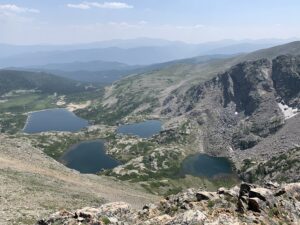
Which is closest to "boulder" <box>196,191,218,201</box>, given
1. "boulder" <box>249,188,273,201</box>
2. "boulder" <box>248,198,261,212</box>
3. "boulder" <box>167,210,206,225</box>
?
"boulder" <box>249,188,273,201</box>

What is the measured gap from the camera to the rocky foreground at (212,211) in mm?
41344

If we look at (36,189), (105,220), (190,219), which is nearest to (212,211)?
(190,219)

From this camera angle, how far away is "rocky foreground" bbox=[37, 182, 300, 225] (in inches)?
1628

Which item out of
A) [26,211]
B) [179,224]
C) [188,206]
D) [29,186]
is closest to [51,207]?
[26,211]


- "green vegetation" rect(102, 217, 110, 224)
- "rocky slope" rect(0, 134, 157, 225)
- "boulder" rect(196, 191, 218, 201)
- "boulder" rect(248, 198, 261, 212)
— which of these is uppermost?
"boulder" rect(248, 198, 261, 212)

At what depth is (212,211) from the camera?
143 ft

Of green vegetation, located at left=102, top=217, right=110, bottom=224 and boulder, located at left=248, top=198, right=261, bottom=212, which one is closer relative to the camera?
boulder, located at left=248, top=198, right=261, bottom=212

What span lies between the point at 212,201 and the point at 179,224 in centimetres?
929

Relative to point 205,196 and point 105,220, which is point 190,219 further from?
point 205,196

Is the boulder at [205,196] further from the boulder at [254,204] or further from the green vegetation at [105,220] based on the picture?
the green vegetation at [105,220]

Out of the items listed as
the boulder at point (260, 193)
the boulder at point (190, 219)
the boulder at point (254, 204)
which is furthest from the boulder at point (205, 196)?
the boulder at point (190, 219)

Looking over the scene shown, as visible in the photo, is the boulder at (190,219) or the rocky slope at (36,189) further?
the rocky slope at (36,189)

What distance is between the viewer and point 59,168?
115000 millimetres

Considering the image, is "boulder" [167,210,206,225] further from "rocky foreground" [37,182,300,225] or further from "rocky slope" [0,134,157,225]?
"rocky slope" [0,134,157,225]
